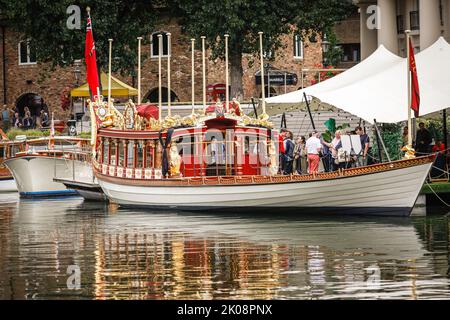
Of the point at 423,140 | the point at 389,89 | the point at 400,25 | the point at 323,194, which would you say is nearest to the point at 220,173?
the point at 323,194

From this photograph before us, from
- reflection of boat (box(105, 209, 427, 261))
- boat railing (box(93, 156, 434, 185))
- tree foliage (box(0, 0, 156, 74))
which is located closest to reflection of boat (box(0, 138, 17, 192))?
tree foliage (box(0, 0, 156, 74))

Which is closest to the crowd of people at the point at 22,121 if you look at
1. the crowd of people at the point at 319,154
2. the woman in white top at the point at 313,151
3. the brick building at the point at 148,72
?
the brick building at the point at 148,72

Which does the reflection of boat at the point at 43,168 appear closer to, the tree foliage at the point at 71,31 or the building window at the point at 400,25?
the tree foliage at the point at 71,31

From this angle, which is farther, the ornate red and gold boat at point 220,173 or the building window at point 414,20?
the building window at point 414,20

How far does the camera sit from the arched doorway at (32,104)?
100875 mm

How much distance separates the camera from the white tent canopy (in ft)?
157

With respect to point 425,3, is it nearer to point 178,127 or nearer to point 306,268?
point 178,127

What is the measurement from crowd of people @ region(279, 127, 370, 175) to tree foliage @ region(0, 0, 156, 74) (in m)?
27.4

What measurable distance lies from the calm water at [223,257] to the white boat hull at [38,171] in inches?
531

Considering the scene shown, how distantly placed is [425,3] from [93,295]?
1701 inches

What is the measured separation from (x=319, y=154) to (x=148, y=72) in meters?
47.4

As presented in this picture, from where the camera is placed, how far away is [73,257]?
114 feet

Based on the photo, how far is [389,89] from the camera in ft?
162

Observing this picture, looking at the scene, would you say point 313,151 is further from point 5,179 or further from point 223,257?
point 5,179
